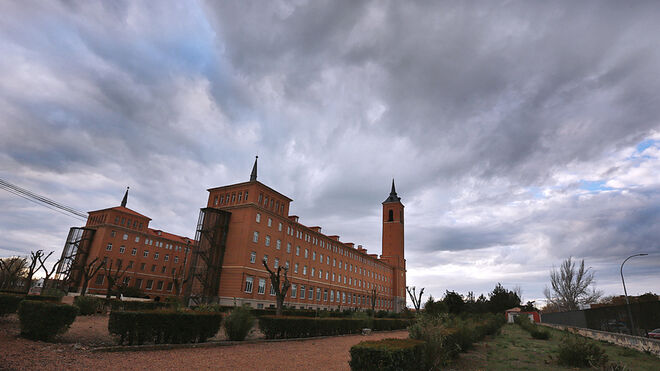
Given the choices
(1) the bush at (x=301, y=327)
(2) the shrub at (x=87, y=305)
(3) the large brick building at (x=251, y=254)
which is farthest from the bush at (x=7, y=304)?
(3) the large brick building at (x=251, y=254)

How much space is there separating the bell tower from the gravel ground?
69755 mm

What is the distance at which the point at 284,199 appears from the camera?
46219 mm

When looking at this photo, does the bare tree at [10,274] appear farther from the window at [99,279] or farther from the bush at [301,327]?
the bush at [301,327]

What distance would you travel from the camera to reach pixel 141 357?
915cm

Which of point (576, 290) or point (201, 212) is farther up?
point (201, 212)

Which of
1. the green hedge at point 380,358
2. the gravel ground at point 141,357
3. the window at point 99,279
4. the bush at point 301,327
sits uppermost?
the window at point 99,279

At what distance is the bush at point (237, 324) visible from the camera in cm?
1323

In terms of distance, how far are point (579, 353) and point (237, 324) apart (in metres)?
12.8

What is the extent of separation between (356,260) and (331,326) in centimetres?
4832

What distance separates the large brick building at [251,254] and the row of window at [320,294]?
121 millimetres

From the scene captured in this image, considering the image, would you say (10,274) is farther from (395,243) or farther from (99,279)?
(395,243)

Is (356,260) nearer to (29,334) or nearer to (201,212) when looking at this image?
(201,212)

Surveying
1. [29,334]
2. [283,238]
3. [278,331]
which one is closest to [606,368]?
[278,331]

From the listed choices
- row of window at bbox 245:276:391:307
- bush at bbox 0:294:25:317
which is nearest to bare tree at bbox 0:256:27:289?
bush at bbox 0:294:25:317
